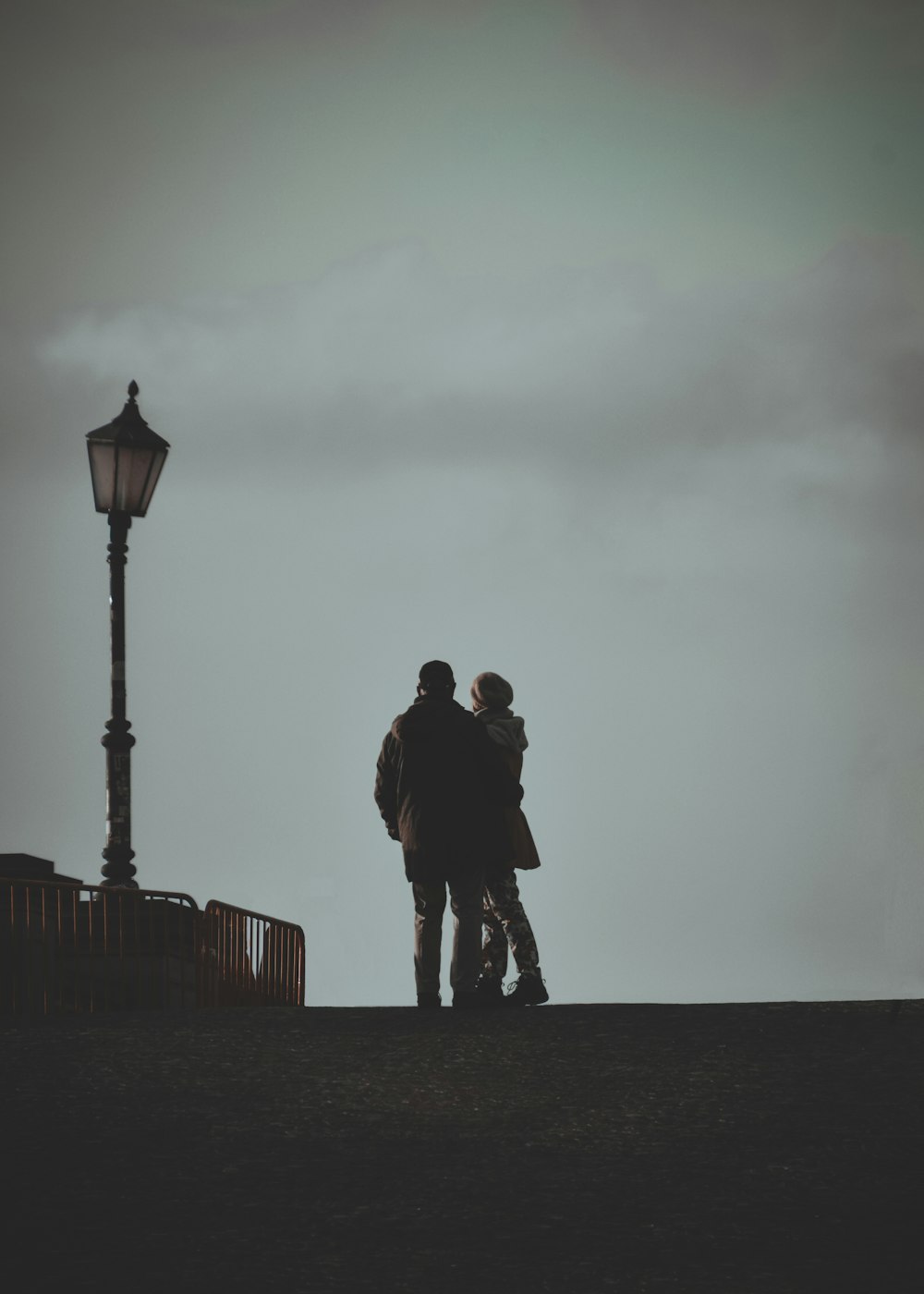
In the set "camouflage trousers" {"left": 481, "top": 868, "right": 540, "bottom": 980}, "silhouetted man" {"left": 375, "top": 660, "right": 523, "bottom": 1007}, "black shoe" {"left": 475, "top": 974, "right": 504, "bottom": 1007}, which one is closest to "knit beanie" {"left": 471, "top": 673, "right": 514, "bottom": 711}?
"silhouetted man" {"left": 375, "top": 660, "right": 523, "bottom": 1007}

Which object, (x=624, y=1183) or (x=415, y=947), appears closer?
(x=624, y=1183)

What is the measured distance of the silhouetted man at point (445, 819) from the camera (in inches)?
414

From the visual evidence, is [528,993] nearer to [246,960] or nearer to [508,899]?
[508,899]

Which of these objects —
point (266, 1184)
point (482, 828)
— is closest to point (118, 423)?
point (482, 828)

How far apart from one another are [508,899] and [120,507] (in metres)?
6.67

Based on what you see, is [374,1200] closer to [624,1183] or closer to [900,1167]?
[624,1183]

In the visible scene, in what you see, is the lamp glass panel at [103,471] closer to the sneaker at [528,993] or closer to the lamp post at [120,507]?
the lamp post at [120,507]

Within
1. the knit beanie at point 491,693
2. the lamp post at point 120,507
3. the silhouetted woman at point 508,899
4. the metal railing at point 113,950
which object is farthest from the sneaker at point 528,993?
the lamp post at point 120,507

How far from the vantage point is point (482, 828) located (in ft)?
34.9

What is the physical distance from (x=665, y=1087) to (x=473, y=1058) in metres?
0.94

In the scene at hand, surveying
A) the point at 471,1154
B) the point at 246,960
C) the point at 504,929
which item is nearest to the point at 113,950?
the point at 246,960

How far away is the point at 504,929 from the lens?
11.0m

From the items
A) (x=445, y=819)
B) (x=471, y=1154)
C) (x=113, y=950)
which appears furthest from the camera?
(x=113, y=950)

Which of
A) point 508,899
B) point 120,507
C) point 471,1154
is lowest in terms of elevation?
point 471,1154
